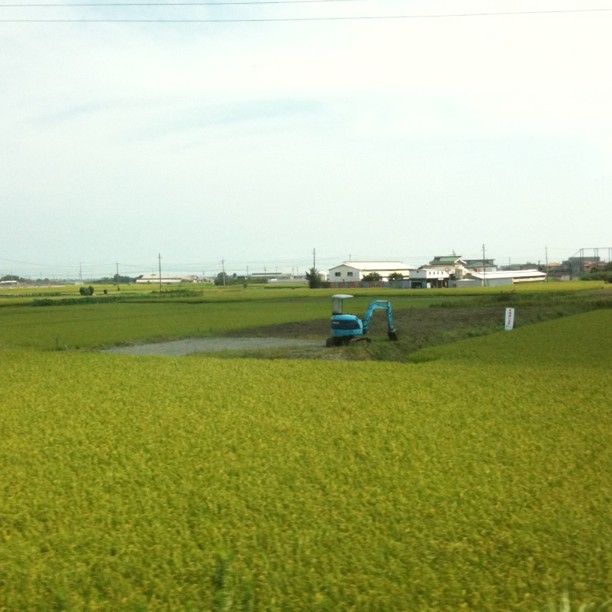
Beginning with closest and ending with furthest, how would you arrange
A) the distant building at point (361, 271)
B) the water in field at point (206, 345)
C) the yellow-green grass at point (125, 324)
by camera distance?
the water in field at point (206, 345) → the yellow-green grass at point (125, 324) → the distant building at point (361, 271)

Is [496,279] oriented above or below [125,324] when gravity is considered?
above

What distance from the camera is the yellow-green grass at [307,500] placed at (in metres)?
3.57

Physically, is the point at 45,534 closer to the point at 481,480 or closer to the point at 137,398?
the point at 481,480

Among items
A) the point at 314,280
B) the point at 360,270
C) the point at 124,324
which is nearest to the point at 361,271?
the point at 360,270

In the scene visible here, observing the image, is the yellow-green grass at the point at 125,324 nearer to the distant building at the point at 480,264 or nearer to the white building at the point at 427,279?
the white building at the point at 427,279

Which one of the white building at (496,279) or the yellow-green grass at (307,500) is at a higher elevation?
the white building at (496,279)

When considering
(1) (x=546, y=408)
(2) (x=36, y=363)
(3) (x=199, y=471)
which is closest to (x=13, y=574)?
(3) (x=199, y=471)

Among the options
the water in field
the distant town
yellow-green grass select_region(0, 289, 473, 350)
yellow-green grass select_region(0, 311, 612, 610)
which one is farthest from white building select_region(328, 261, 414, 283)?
yellow-green grass select_region(0, 311, 612, 610)

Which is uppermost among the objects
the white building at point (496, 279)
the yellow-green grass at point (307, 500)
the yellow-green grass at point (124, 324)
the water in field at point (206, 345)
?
the white building at point (496, 279)

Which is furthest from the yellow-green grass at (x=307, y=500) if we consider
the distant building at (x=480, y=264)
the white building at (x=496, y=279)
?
the distant building at (x=480, y=264)

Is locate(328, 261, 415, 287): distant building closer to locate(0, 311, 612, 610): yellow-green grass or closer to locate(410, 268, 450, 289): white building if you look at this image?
locate(410, 268, 450, 289): white building

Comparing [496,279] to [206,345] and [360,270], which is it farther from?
[206,345]

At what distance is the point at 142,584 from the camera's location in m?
3.58

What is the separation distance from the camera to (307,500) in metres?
4.68
